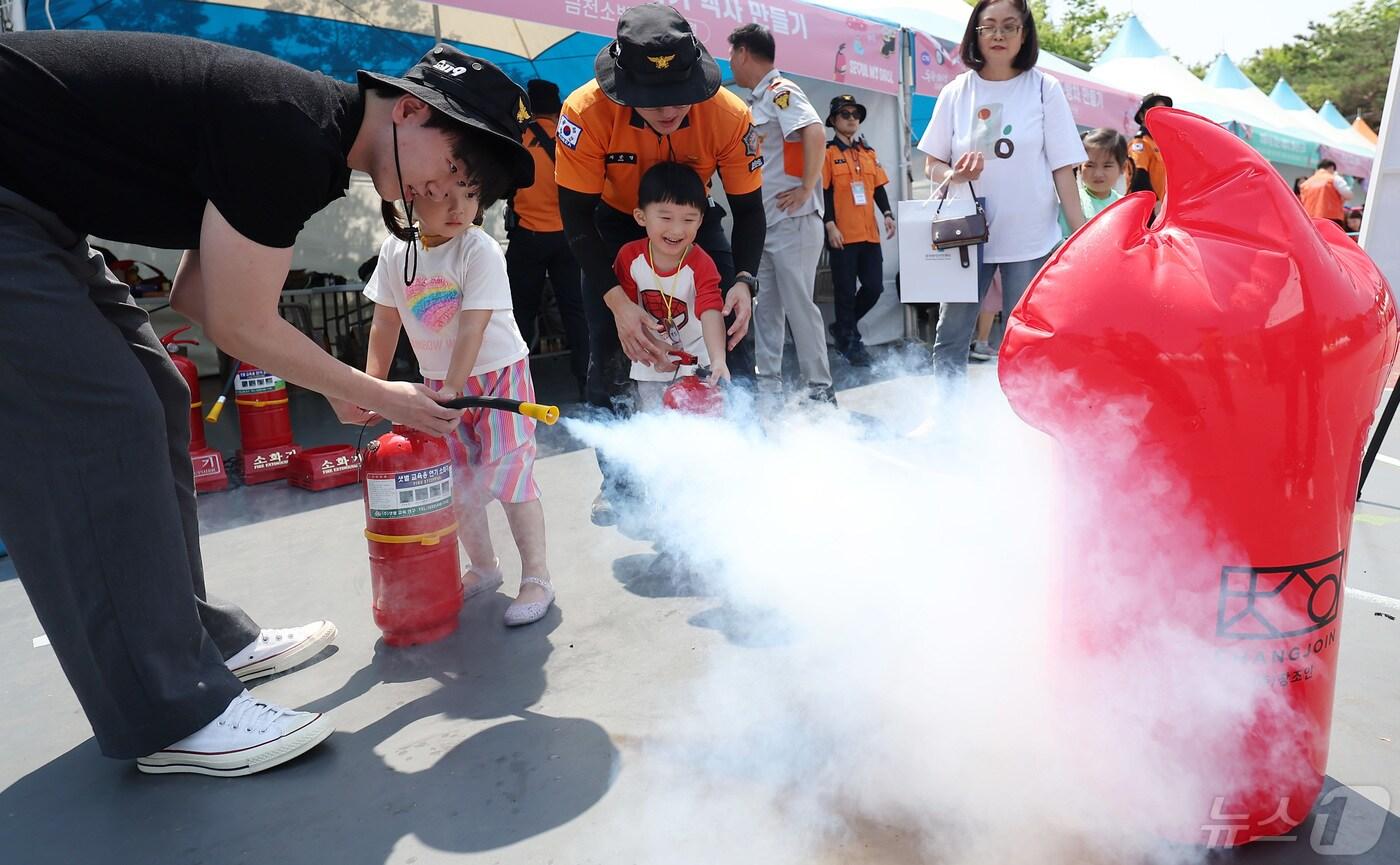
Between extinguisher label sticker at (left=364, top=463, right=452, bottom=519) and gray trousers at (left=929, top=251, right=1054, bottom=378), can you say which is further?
gray trousers at (left=929, top=251, right=1054, bottom=378)

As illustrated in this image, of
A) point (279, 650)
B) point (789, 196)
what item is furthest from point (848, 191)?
point (279, 650)

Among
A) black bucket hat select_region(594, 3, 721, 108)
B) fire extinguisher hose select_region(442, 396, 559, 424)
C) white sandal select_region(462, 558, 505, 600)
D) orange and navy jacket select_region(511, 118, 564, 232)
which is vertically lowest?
white sandal select_region(462, 558, 505, 600)

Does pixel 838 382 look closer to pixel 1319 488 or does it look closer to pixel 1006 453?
pixel 1006 453

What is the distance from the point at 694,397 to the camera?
2773mm

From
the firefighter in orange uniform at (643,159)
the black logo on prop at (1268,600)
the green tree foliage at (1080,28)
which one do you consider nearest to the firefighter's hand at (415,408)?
the firefighter in orange uniform at (643,159)

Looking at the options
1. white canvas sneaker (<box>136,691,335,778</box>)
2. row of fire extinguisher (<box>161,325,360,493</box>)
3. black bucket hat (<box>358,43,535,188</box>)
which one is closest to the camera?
black bucket hat (<box>358,43,535,188</box>)

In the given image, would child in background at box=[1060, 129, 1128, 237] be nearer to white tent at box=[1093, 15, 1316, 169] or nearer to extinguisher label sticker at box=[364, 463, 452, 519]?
extinguisher label sticker at box=[364, 463, 452, 519]

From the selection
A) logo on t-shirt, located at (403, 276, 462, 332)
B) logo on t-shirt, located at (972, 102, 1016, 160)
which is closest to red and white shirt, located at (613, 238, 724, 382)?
logo on t-shirt, located at (403, 276, 462, 332)

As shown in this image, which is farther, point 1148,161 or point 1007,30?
point 1148,161

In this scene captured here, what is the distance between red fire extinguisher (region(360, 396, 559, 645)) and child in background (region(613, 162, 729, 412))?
912 millimetres

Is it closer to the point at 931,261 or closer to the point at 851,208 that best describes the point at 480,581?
the point at 931,261

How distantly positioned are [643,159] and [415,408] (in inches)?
53.8

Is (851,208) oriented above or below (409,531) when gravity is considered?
above

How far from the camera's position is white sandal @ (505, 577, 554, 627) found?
263 centimetres
